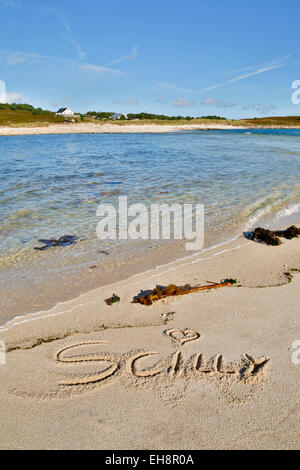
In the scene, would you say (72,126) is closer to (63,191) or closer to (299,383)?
(63,191)

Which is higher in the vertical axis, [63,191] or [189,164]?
[189,164]

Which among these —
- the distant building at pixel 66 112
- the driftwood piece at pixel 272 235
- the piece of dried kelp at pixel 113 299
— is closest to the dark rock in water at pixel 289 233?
the driftwood piece at pixel 272 235

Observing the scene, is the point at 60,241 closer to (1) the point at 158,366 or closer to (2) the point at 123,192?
(1) the point at 158,366

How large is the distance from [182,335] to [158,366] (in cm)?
57

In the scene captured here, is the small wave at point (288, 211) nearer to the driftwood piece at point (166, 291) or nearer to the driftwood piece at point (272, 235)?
the driftwood piece at point (272, 235)

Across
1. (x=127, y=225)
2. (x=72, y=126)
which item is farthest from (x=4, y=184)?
(x=72, y=126)

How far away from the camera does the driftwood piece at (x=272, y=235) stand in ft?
20.6

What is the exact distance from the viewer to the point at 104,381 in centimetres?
291

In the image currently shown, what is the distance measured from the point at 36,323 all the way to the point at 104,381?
137 centimetres

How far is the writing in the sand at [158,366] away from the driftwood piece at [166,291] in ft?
3.14

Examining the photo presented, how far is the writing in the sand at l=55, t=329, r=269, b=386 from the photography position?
2953 millimetres

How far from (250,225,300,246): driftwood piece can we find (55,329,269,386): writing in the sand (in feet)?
11.7

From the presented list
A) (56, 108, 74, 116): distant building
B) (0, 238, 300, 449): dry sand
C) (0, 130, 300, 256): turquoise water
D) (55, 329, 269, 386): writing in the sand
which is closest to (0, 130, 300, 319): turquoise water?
(0, 130, 300, 256): turquoise water

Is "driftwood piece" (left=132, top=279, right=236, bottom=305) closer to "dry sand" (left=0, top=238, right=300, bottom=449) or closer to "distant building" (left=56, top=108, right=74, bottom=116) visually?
"dry sand" (left=0, top=238, right=300, bottom=449)
